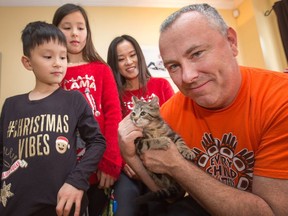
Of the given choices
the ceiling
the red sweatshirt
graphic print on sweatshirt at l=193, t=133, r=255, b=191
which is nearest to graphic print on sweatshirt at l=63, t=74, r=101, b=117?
the red sweatshirt

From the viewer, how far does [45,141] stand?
94 cm

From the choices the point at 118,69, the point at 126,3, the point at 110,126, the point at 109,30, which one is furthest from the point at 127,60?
the point at 126,3

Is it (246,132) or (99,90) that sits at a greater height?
(99,90)

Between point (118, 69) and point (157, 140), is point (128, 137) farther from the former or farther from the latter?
point (118, 69)

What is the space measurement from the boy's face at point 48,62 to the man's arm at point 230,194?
2.11 ft

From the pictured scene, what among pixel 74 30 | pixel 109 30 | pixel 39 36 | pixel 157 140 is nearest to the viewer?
pixel 157 140

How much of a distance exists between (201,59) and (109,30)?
2.35 m

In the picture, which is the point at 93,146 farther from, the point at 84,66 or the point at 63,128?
the point at 84,66

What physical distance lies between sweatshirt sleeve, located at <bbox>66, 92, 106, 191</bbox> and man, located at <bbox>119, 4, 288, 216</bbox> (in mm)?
239

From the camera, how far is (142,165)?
103 cm

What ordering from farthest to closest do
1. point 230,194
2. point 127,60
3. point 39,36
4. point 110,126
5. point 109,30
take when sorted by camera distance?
1. point 109,30
2. point 127,60
3. point 110,126
4. point 39,36
5. point 230,194

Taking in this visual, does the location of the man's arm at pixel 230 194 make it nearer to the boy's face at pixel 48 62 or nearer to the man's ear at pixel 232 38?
the man's ear at pixel 232 38

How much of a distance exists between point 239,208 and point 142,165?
43cm

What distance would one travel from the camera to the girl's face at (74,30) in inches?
53.5
